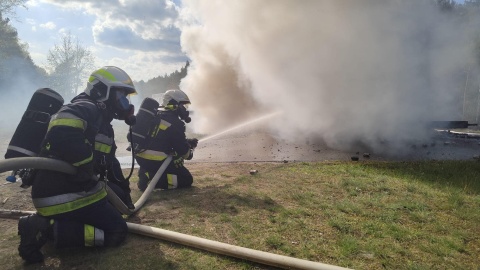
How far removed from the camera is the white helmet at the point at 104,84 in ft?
12.5

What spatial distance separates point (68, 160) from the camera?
3.16 m

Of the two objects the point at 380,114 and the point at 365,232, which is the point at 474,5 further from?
the point at 365,232

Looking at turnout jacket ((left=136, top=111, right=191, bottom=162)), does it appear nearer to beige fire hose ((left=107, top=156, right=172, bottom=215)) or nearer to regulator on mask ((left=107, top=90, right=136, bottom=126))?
beige fire hose ((left=107, top=156, right=172, bottom=215))

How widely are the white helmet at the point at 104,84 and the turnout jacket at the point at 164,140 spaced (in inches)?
76.8

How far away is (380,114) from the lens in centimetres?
1178

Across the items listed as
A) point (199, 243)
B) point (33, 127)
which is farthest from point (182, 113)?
point (199, 243)

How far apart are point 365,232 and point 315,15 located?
442 inches

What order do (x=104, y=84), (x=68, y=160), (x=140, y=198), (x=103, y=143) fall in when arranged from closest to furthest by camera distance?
(x=68, y=160) < (x=104, y=84) < (x=103, y=143) < (x=140, y=198)

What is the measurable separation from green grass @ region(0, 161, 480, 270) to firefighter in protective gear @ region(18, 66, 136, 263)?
0.21 meters

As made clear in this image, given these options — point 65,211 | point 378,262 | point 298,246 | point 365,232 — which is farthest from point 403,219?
point 65,211

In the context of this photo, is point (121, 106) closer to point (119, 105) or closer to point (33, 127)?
point (119, 105)

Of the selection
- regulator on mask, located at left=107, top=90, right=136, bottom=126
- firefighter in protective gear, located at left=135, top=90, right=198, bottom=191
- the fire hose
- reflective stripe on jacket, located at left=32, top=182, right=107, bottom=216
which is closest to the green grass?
the fire hose

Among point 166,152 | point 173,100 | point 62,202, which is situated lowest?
point 62,202

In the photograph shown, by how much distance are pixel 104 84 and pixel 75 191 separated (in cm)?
132
